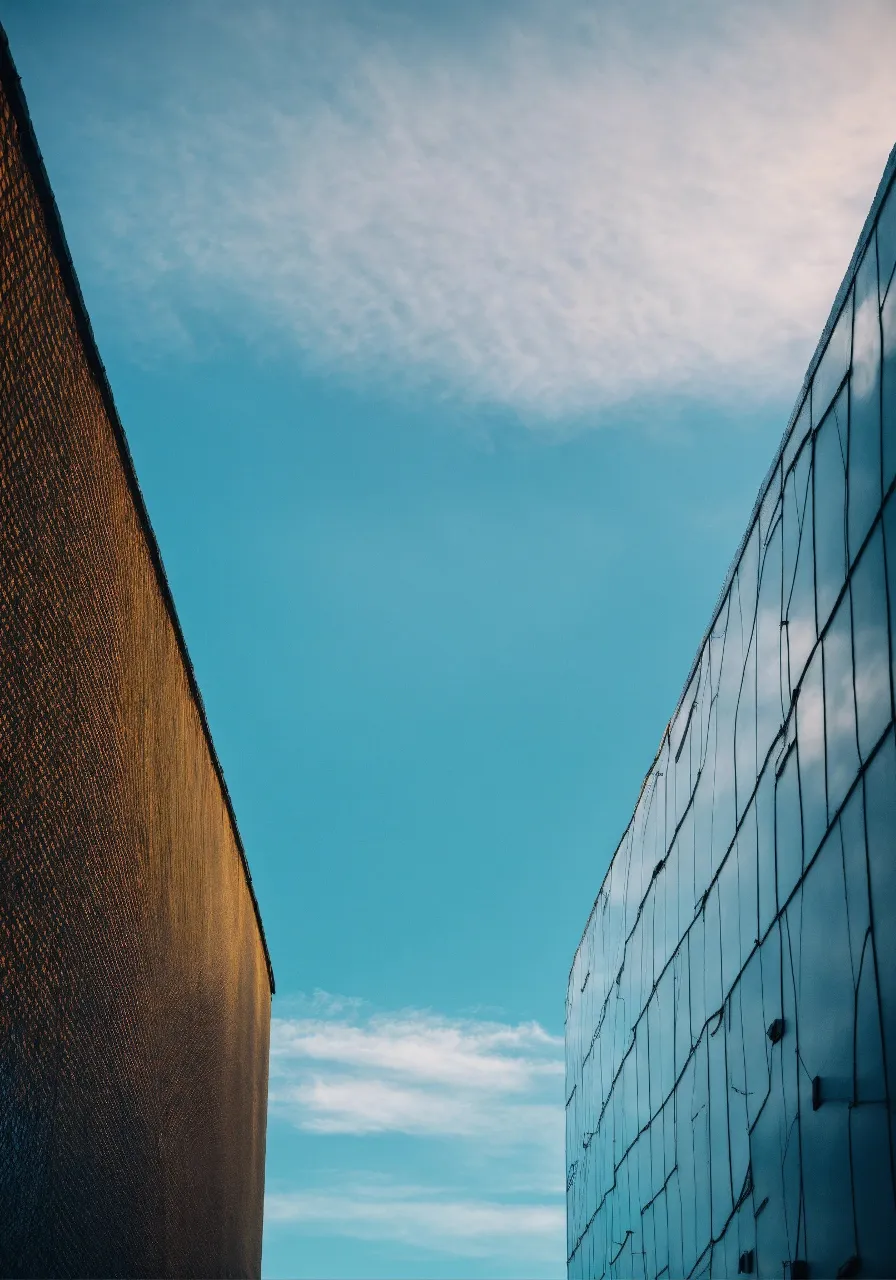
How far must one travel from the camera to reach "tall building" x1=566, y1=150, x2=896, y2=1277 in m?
11.0

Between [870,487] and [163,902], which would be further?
[163,902]

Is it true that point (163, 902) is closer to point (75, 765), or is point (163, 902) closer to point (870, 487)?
point (75, 765)

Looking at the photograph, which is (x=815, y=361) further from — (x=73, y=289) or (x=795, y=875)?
(x=73, y=289)

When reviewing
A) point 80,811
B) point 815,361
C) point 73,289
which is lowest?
point 80,811

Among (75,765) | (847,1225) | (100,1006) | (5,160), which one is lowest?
(847,1225)

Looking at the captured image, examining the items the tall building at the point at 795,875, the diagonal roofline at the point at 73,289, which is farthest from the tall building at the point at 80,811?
the tall building at the point at 795,875

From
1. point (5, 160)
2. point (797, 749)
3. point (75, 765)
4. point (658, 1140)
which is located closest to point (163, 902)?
point (75, 765)

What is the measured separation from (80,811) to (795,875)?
7.91 metres

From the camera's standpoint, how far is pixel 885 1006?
10.5 metres

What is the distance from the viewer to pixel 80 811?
9750mm

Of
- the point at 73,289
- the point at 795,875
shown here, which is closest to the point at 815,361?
the point at 795,875

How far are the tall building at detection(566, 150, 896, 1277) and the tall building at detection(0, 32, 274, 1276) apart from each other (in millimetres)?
6809

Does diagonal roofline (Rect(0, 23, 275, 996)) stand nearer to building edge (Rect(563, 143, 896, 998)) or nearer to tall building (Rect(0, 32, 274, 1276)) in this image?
tall building (Rect(0, 32, 274, 1276))

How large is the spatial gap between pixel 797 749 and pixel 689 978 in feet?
23.7
